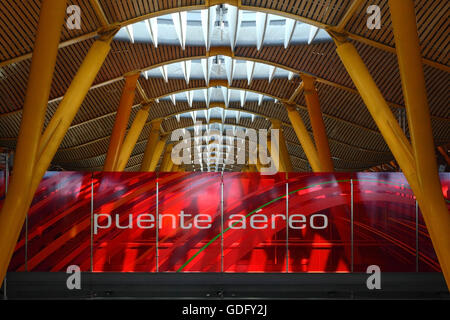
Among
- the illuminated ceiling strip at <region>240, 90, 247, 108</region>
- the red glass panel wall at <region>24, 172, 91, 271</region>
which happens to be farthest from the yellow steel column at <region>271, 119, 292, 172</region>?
the red glass panel wall at <region>24, 172, 91, 271</region>

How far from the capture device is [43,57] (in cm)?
1171

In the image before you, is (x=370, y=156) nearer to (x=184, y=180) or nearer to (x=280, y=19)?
(x=280, y=19)

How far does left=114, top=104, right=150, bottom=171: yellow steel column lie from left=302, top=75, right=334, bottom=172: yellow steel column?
9785 millimetres

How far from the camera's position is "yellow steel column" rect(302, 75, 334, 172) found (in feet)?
79.6

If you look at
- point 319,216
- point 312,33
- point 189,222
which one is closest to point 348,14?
point 312,33

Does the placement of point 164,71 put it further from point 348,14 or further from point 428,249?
point 428,249

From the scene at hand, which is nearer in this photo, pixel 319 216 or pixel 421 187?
pixel 421 187

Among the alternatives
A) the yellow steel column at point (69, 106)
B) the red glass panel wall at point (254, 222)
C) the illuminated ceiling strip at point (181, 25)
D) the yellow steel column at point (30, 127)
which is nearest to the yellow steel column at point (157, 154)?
the illuminated ceiling strip at point (181, 25)

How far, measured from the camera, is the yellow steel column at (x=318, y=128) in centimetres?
2425

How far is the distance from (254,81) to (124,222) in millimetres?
20807

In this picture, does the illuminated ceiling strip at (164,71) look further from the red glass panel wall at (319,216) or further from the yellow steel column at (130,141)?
the red glass panel wall at (319,216)

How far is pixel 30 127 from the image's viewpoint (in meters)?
11.5

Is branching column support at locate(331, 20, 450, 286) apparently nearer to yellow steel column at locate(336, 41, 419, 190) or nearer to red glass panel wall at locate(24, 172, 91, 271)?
yellow steel column at locate(336, 41, 419, 190)

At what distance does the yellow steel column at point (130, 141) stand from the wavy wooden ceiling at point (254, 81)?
106cm
